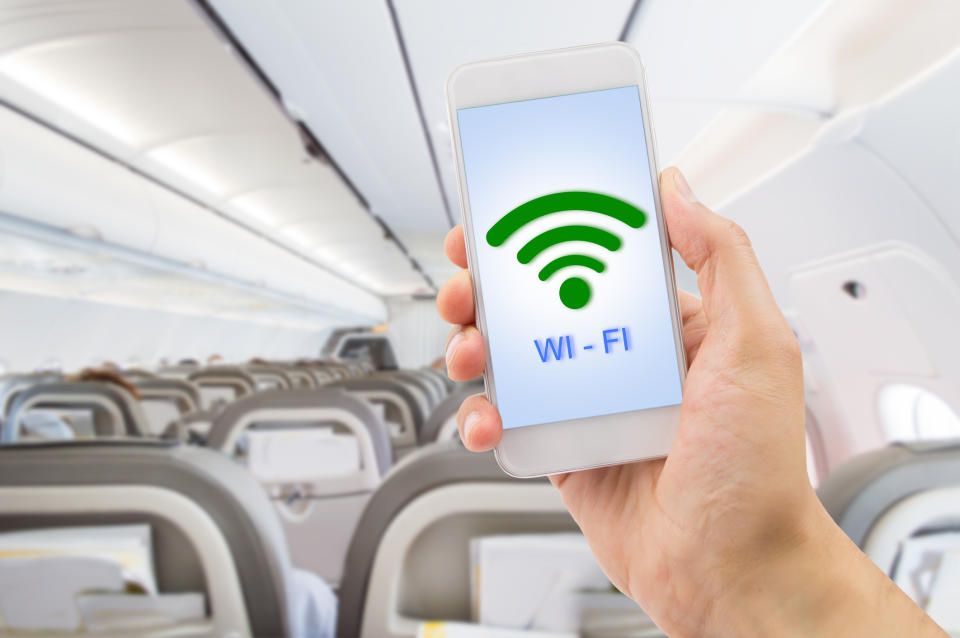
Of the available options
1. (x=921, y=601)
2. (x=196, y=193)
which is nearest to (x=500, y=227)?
(x=921, y=601)

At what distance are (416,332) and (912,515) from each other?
16.0 metres

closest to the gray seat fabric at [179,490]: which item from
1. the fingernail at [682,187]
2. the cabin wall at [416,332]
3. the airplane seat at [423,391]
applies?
the fingernail at [682,187]

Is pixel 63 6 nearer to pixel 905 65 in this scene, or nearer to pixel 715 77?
pixel 715 77

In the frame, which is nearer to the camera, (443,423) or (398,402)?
(443,423)

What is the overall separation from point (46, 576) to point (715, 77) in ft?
6.63

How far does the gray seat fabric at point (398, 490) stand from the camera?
974mm

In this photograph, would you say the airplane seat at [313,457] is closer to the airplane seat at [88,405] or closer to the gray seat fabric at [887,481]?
the airplane seat at [88,405]

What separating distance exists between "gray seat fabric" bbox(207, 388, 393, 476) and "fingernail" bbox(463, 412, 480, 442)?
1.72 meters

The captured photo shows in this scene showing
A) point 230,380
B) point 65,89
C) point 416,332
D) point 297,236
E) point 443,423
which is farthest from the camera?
point 416,332

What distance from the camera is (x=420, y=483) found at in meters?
0.98

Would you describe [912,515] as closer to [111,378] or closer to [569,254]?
[569,254]

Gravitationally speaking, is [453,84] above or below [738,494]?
above

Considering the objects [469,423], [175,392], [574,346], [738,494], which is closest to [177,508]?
[469,423]

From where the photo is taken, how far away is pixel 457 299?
0.71m
